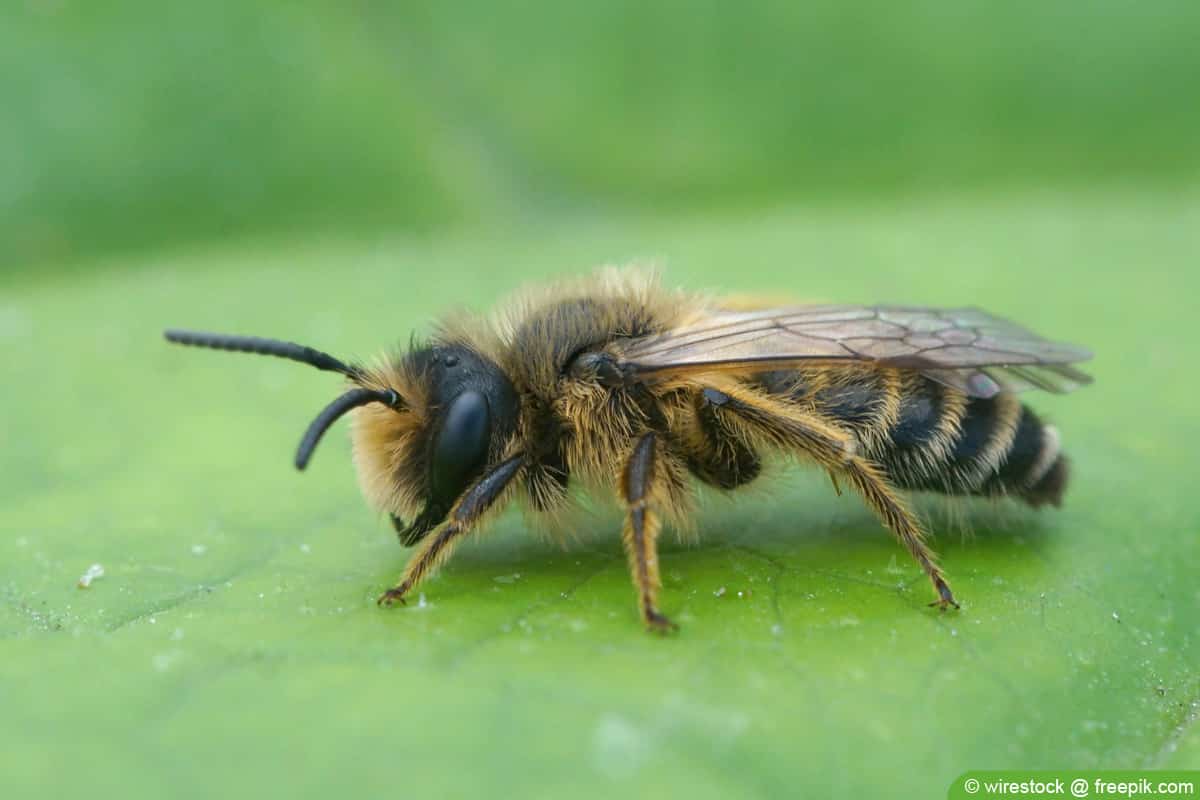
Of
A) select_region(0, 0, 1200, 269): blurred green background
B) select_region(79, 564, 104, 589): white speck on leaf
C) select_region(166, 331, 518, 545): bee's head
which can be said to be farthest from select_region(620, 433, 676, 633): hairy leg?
select_region(0, 0, 1200, 269): blurred green background

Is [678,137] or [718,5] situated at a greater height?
[718,5]

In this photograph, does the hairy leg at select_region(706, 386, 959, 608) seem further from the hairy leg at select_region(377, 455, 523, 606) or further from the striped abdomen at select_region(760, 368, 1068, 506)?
the hairy leg at select_region(377, 455, 523, 606)

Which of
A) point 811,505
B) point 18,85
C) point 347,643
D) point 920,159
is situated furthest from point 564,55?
point 347,643

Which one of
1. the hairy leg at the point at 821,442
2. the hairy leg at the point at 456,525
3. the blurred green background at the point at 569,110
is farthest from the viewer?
the blurred green background at the point at 569,110

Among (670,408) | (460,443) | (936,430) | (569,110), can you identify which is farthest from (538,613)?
(569,110)

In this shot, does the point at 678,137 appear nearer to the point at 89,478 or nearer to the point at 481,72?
the point at 481,72

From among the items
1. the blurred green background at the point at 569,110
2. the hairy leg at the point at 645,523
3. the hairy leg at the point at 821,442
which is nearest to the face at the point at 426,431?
the hairy leg at the point at 645,523

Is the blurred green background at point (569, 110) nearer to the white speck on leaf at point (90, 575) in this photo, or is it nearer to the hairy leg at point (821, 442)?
the white speck on leaf at point (90, 575)
